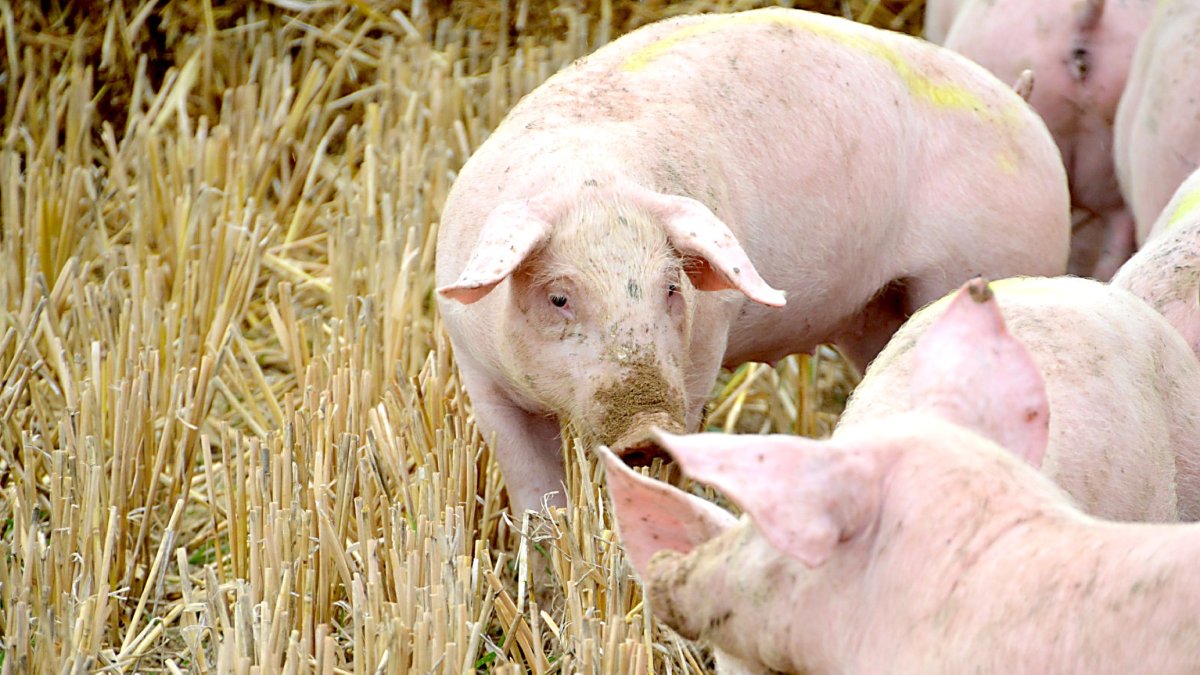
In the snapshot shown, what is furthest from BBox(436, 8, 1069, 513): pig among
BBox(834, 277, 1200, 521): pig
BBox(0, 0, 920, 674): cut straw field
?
BBox(834, 277, 1200, 521): pig

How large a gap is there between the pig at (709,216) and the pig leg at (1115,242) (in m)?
0.93

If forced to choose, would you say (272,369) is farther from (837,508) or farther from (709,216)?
(837,508)

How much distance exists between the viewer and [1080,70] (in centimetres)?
473

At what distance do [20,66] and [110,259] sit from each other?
213cm

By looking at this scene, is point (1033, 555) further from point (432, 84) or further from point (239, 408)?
point (432, 84)

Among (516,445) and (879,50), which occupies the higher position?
(879,50)

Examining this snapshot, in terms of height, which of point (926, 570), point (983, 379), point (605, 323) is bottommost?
point (605, 323)

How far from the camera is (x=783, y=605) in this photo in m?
1.72

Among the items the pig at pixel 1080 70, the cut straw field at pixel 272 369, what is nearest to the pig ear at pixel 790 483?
the cut straw field at pixel 272 369

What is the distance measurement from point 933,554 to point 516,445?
179cm

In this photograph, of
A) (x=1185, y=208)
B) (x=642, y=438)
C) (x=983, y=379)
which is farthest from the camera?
(x=1185, y=208)

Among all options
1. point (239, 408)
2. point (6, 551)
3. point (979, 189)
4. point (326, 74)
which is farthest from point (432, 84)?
point (6, 551)

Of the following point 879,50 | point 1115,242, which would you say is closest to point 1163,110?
point 879,50

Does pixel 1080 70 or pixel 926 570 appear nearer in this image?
pixel 926 570
